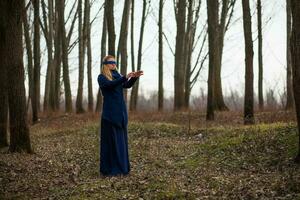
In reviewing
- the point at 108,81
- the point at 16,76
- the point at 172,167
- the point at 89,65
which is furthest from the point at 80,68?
the point at 108,81

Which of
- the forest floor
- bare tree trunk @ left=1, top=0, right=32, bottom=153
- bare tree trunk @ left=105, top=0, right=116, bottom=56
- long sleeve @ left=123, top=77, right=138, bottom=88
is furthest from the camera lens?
bare tree trunk @ left=105, top=0, right=116, bottom=56

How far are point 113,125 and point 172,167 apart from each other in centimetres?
171

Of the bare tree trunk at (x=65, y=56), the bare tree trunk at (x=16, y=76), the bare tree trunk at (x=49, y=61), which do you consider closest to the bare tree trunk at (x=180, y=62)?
the bare tree trunk at (x=65, y=56)

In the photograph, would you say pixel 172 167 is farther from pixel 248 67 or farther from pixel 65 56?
pixel 65 56

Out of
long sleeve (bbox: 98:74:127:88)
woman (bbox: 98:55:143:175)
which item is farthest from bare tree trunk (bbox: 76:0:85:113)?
long sleeve (bbox: 98:74:127:88)

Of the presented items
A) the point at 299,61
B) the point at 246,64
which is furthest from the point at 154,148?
the point at 299,61

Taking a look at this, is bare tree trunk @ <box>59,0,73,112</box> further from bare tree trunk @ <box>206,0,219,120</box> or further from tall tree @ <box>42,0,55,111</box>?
bare tree trunk @ <box>206,0,219,120</box>

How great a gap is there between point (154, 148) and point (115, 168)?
3.66 meters

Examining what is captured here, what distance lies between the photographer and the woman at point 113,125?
10297 mm

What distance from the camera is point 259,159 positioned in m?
10.9

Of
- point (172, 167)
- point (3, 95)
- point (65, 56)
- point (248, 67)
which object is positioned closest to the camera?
point (172, 167)

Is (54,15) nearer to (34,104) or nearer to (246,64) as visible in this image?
(34,104)

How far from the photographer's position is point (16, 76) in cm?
1269

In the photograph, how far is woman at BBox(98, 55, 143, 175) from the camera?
10.3 metres
